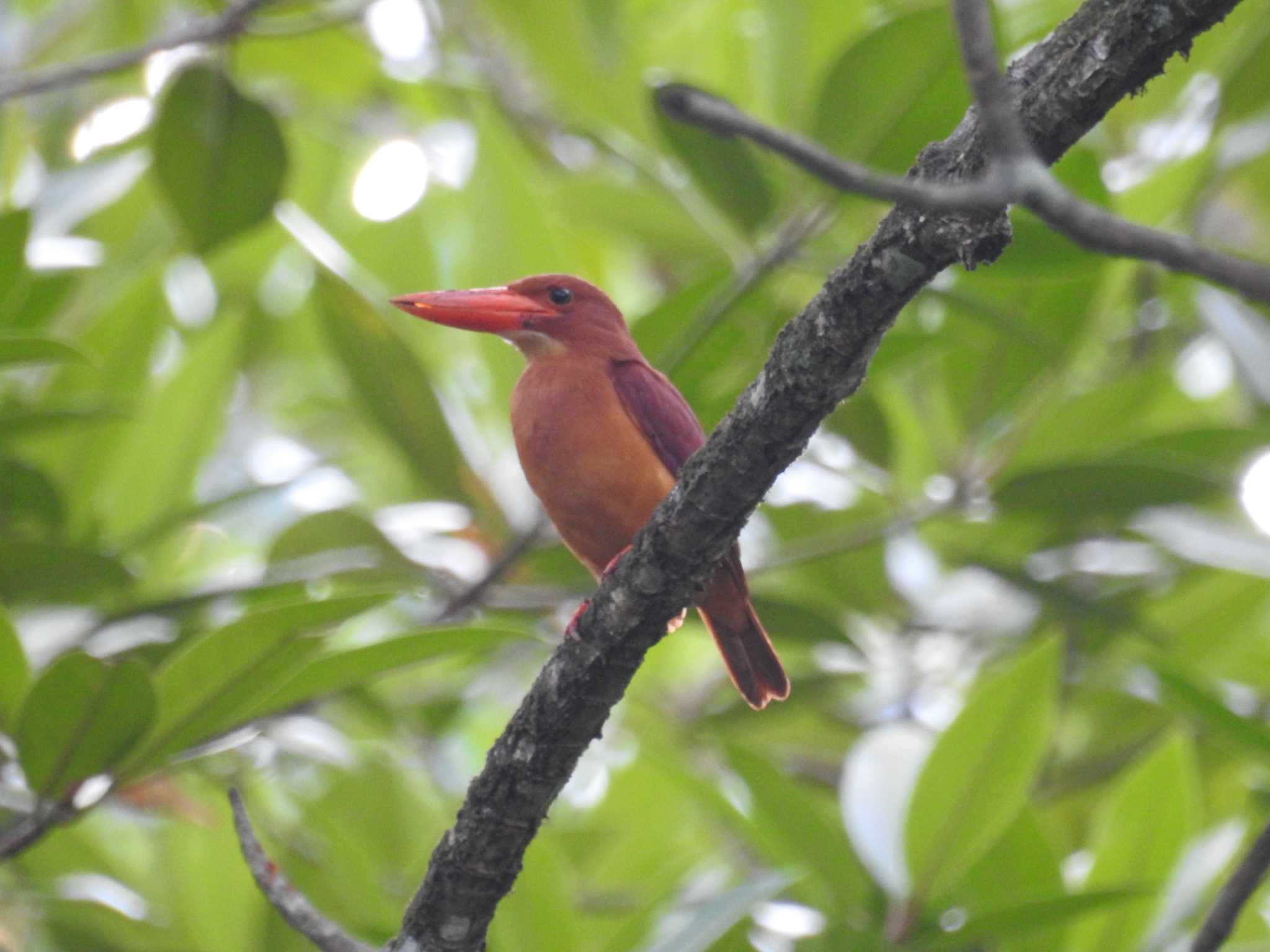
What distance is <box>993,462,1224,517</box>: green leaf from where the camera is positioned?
351cm

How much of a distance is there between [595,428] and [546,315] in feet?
1.55

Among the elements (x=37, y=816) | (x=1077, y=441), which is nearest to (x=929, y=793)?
(x=1077, y=441)

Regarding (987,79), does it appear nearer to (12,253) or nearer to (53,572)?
(53,572)

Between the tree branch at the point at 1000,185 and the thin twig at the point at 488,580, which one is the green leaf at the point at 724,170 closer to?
the thin twig at the point at 488,580

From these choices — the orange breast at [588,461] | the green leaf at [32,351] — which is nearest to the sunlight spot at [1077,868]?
the orange breast at [588,461]

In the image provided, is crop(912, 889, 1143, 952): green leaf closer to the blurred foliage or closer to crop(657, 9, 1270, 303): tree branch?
the blurred foliage

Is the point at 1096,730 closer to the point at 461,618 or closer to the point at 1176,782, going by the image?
the point at 1176,782

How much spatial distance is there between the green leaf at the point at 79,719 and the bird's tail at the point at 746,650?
1334 mm

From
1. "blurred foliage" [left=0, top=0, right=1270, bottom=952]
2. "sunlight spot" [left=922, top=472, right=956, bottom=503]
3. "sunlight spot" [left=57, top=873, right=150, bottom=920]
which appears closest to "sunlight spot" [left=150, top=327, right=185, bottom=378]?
"blurred foliage" [left=0, top=0, right=1270, bottom=952]

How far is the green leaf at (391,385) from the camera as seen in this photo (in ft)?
11.7

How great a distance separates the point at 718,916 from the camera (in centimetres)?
270

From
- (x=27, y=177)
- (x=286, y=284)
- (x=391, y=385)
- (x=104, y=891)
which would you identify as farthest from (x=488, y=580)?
(x=27, y=177)

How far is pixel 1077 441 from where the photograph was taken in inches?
164

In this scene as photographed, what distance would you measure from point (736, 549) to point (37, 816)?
1.53m
